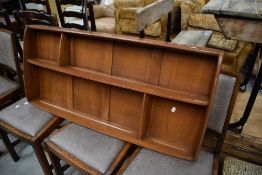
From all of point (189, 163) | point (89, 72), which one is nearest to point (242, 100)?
point (189, 163)

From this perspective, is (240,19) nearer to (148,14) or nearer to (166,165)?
(148,14)

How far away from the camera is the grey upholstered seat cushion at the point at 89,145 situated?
3.86 ft

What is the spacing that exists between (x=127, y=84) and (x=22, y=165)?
1225 mm

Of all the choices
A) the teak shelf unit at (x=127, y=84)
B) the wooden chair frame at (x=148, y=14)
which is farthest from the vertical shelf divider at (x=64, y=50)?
the wooden chair frame at (x=148, y=14)

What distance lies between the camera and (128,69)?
4.10ft

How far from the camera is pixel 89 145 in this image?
49.6 inches

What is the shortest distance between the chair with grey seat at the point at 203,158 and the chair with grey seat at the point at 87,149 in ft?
0.24

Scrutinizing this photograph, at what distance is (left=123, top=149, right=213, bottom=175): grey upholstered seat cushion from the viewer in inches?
43.7

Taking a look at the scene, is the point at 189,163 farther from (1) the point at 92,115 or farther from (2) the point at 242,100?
(2) the point at 242,100

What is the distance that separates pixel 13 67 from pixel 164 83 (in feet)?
4.23

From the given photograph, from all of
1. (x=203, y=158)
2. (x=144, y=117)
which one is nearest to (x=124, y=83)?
(x=144, y=117)

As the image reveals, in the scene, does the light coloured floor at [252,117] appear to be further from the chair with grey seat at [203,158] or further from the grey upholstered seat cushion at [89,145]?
the grey upholstered seat cushion at [89,145]

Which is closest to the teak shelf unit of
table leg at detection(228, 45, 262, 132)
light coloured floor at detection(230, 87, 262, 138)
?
table leg at detection(228, 45, 262, 132)

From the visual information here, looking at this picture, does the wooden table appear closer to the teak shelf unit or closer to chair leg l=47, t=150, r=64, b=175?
the teak shelf unit
